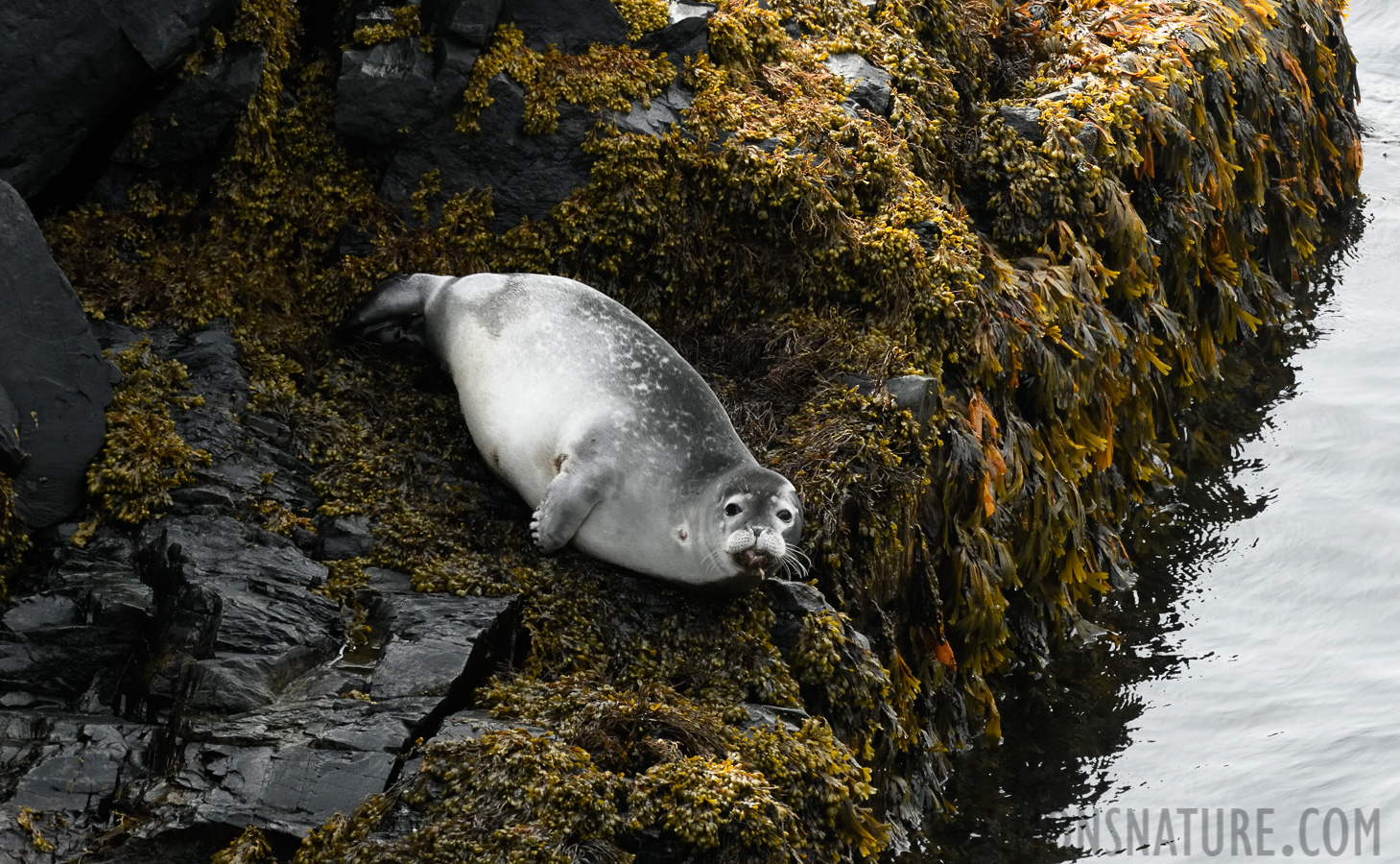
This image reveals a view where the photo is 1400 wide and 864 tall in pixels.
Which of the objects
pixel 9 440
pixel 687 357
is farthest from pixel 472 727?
pixel 687 357

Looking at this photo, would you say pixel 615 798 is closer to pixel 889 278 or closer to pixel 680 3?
pixel 889 278

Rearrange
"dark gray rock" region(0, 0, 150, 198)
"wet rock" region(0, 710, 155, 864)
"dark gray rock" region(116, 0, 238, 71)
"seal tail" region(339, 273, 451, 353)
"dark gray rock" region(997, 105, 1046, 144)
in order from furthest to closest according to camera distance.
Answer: "dark gray rock" region(997, 105, 1046, 144) < "seal tail" region(339, 273, 451, 353) < "dark gray rock" region(116, 0, 238, 71) < "dark gray rock" region(0, 0, 150, 198) < "wet rock" region(0, 710, 155, 864)

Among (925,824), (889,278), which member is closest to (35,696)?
(925,824)

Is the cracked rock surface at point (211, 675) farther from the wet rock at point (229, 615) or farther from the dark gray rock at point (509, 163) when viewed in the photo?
the dark gray rock at point (509, 163)

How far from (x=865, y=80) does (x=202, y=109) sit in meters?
2.96

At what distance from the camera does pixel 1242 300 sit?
7.99 meters

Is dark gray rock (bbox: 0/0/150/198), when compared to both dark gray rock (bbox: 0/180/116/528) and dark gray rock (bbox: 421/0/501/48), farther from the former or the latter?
dark gray rock (bbox: 421/0/501/48)

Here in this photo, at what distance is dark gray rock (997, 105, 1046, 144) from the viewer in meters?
6.32

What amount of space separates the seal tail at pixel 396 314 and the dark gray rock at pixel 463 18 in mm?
1055

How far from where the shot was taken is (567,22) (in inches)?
222

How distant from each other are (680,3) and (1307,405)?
440 centimetres

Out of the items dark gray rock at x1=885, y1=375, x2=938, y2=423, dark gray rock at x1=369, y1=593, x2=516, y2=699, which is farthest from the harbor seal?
dark gray rock at x1=885, y1=375, x2=938, y2=423

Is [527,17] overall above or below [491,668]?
above

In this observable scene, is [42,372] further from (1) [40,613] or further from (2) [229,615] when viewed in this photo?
(2) [229,615]
